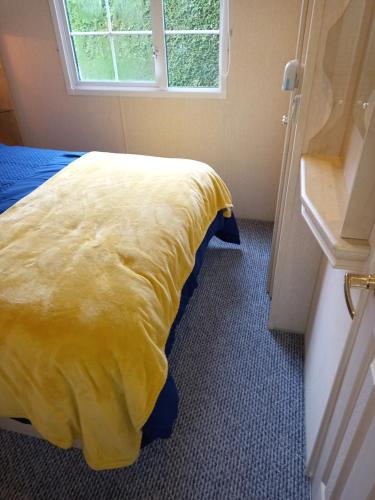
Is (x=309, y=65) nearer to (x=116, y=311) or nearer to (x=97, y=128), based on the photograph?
(x=116, y=311)

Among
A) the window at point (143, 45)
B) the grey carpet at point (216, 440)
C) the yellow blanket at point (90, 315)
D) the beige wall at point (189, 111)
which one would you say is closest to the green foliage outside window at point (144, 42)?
the window at point (143, 45)

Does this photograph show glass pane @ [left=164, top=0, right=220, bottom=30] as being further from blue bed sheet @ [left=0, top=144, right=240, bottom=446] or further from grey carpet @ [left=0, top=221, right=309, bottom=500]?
grey carpet @ [left=0, top=221, right=309, bottom=500]

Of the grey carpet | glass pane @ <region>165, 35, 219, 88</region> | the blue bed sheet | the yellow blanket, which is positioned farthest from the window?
the grey carpet

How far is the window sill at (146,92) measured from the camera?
2.45 metres

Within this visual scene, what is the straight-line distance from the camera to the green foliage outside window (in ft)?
7.61

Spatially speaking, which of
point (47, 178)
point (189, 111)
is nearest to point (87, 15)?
point (189, 111)

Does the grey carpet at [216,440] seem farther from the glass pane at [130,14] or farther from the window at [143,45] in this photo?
the glass pane at [130,14]

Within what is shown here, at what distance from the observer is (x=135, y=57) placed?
8.34ft

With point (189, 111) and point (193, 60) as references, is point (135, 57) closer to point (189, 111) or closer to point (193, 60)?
point (193, 60)

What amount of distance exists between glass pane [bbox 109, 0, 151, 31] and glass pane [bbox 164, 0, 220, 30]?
0.14 meters

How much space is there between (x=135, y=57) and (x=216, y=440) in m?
2.51

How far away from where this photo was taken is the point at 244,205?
2.79 meters

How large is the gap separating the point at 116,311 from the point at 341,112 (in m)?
1.03

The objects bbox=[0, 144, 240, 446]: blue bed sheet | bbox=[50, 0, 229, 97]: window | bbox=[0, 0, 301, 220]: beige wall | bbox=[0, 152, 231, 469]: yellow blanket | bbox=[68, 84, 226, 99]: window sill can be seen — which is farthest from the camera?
bbox=[68, 84, 226, 99]: window sill
